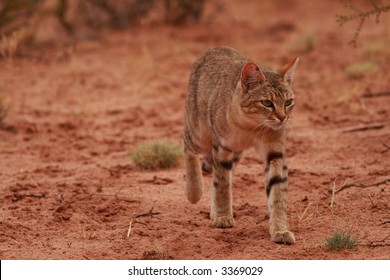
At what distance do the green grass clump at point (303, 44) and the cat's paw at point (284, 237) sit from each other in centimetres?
876

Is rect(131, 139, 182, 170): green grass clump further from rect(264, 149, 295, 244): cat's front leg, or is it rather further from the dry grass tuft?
the dry grass tuft

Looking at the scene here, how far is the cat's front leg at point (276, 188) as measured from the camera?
682cm

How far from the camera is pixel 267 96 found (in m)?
6.82

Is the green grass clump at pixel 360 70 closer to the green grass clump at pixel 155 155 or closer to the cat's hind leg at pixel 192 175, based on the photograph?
the green grass clump at pixel 155 155

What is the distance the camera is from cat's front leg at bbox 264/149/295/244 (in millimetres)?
6819

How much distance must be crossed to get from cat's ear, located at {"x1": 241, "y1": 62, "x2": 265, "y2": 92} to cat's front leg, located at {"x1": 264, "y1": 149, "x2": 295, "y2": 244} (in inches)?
21.0

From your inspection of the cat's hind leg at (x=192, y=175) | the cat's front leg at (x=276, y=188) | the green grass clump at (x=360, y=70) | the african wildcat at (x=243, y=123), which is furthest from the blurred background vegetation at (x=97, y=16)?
the cat's front leg at (x=276, y=188)

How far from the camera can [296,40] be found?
50.4ft

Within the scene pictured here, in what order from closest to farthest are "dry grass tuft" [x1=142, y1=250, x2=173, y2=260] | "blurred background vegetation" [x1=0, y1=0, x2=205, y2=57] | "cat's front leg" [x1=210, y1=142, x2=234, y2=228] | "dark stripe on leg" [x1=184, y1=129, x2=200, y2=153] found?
"dry grass tuft" [x1=142, y1=250, x2=173, y2=260] → "cat's front leg" [x1=210, y1=142, x2=234, y2=228] → "dark stripe on leg" [x1=184, y1=129, x2=200, y2=153] → "blurred background vegetation" [x1=0, y1=0, x2=205, y2=57]

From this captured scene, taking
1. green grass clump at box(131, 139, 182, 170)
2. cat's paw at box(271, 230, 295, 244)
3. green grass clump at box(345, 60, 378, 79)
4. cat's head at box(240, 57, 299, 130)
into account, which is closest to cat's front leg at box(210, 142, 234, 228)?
cat's head at box(240, 57, 299, 130)

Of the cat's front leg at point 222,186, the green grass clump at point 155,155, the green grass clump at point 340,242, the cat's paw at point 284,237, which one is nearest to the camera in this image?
the green grass clump at point 340,242
